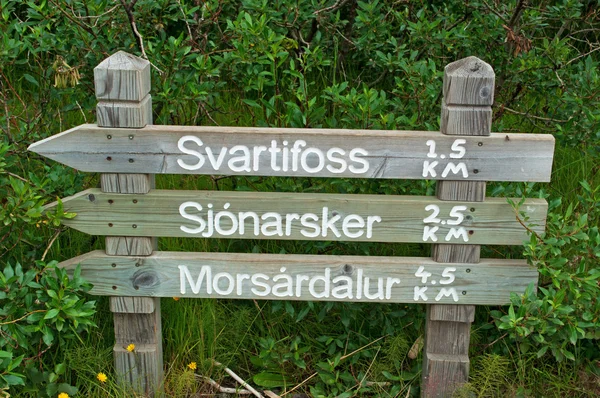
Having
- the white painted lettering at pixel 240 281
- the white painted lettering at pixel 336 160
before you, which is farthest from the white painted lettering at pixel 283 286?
the white painted lettering at pixel 336 160

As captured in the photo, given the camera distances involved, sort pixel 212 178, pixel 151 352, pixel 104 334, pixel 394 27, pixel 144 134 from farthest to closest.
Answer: pixel 394 27, pixel 212 178, pixel 104 334, pixel 151 352, pixel 144 134

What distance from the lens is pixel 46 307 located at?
3225 mm

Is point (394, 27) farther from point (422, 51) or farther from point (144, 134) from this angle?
point (144, 134)

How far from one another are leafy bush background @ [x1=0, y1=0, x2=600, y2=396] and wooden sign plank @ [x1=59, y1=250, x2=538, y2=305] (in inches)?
4.8

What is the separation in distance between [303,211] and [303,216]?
20mm

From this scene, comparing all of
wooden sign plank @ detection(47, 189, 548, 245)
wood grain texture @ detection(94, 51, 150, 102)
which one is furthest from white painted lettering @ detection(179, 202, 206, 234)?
wood grain texture @ detection(94, 51, 150, 102)

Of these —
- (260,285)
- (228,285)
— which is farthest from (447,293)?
(228,285)

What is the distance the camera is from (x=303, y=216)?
3.17 m

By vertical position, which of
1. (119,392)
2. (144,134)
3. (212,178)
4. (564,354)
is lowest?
(119,392)

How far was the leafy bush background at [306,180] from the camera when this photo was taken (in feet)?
10.6

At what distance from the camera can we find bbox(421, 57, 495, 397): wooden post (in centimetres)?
301

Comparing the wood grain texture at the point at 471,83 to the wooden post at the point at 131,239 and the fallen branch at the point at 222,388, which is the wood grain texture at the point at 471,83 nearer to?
the wooden post at the point at 131,239

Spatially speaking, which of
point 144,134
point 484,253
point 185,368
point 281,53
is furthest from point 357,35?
point 185,368

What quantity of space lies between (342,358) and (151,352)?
85 cm
